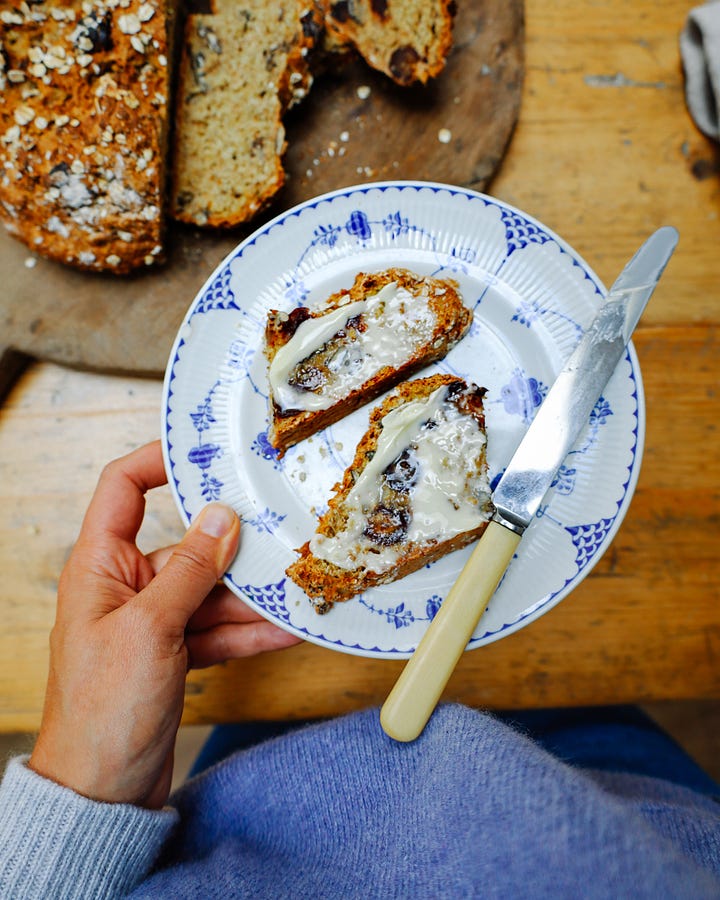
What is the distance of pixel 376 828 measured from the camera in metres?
1.39

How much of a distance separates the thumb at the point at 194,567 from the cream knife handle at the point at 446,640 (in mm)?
454

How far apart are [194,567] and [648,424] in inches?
49.4

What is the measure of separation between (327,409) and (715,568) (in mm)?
1164

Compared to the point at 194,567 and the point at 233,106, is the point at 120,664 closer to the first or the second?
the point at 194,567

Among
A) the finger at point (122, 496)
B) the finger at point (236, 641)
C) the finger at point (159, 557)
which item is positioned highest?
the finger at point (122, 496)

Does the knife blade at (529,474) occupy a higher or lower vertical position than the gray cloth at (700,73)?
lower

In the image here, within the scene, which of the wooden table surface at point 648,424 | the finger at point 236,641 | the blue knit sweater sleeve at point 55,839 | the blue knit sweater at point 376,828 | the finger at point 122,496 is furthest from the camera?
the wooden table surface at point 648,424

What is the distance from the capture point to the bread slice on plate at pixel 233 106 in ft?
5.41

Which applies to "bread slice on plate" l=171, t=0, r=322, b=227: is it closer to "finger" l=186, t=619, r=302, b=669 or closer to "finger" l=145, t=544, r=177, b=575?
"finger" l=145, t=544, r=177, b=575

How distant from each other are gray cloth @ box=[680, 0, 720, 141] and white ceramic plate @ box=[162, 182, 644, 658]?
665 mm

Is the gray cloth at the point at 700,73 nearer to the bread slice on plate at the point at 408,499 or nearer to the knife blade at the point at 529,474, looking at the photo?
the knife blade at the point at 529,474

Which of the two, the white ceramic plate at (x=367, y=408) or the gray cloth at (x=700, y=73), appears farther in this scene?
the gray cloth at (x=700, y=73)

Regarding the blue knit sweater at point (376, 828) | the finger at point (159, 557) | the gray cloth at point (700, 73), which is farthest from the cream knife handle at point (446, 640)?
the gray cloth at point (700, 73)

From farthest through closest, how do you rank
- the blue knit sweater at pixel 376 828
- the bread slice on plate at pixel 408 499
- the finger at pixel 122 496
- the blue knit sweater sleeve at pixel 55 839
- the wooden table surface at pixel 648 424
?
the wooden table surface at pixel 648 424, the finger at pixel 122 496, the bread slice on plate at pixel 408 499, the blue knit sweater sleeve at pixel 55 839, the blue knit sweater at pixel 376 828
